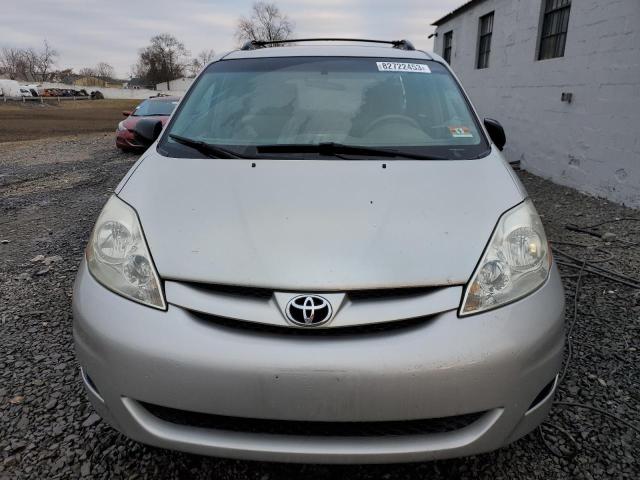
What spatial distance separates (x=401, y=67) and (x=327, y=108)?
21.9 inches

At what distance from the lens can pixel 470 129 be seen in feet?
7.97

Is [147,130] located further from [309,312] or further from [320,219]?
[309,312]

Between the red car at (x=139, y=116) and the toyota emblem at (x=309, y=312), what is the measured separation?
1077 cm

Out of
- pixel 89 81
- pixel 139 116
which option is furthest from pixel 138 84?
pixel 139 116

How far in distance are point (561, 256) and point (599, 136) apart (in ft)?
10.2

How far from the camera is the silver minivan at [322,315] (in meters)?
1.41

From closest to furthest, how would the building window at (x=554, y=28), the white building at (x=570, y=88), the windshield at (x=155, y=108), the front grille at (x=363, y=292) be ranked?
the front grille at (x=363, y=292) < the white building at (x=570, y=88) < the building window at (x=554, y=28) < the windshield at (x=155, y=108)

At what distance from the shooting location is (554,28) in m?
7.60

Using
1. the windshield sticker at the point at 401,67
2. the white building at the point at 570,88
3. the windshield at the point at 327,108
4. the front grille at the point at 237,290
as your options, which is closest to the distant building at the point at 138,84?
the white building at the point at 570,88

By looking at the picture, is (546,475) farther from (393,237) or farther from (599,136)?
(599,136)

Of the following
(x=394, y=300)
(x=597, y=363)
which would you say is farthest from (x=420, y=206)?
(x=597, y=363)

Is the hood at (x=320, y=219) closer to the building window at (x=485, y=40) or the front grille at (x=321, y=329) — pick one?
the front grille at (x=321, y=329)

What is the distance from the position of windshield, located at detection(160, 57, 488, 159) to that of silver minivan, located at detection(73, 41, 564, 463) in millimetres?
385

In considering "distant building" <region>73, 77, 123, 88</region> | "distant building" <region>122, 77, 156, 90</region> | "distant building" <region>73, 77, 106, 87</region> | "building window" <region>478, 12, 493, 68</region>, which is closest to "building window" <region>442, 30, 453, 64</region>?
"building window" <region>478, 12, 493, 68</region>
